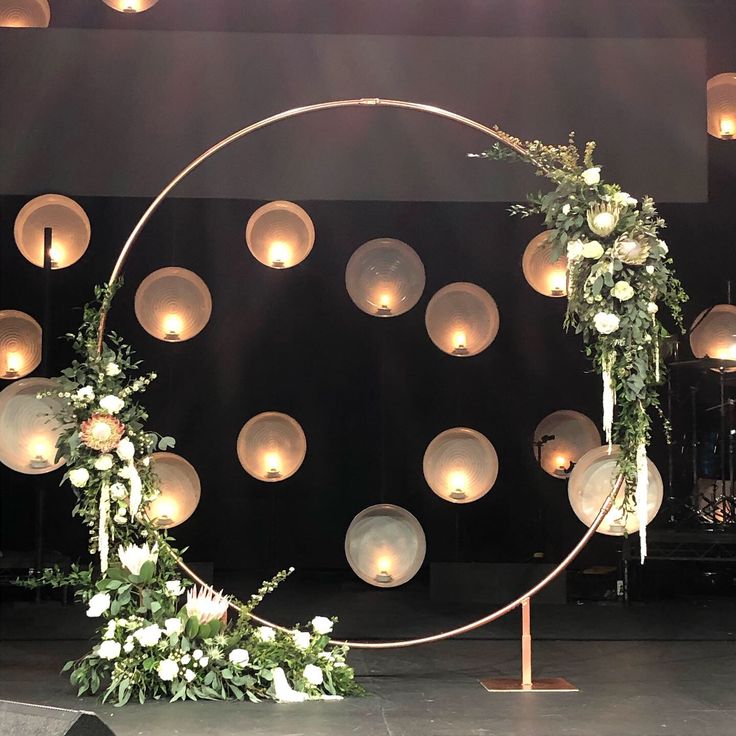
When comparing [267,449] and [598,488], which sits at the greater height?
[267,449]

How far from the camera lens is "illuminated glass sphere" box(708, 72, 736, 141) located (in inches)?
281

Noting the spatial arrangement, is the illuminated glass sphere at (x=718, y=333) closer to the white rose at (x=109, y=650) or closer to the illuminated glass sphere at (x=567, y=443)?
the illuminated glass sphere at (x=567, y=443)

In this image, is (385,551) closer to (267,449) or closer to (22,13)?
(267,449)

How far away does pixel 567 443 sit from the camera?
809 centimetres


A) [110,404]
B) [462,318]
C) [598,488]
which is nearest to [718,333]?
[462,318]

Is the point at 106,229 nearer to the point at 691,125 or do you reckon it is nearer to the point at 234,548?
the point at 234,548

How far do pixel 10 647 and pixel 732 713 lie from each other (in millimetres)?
3666

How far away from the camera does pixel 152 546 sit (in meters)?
4.86

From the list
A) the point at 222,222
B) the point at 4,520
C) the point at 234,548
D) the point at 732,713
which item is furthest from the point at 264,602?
the point at 732,713

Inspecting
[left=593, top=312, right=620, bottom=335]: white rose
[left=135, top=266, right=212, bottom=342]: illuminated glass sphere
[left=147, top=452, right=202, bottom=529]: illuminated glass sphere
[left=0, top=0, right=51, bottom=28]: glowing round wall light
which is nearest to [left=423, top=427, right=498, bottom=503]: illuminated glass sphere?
[left=147, top=452, right=202, bottom=529]: illuminated glass sphere

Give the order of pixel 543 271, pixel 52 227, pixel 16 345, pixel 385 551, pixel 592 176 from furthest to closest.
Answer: pixel 543 271
pixel 16 345
pixel 52 227
pixel 385 551
pixel 592 176

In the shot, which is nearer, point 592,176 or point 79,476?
point 79,476

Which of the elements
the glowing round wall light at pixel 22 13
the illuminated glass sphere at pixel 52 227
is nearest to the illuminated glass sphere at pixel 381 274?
the illuminated glass sphere at pixel 52 227

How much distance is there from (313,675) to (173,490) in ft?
9.52
